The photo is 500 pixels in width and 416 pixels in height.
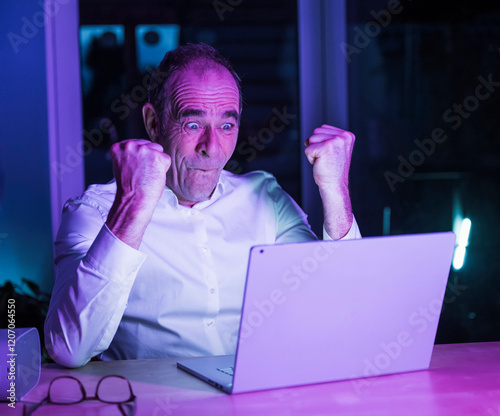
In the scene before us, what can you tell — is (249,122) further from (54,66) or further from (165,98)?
(165,98)

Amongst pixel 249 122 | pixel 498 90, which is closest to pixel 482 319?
pixel 498 90

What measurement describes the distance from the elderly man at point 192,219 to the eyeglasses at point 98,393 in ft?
0.99

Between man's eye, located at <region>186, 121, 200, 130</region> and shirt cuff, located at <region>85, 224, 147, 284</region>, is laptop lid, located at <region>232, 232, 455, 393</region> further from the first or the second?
man's eye, located at <region>186, 121, 200, 130</region>

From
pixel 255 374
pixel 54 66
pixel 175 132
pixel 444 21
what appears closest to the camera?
pixel 255 374

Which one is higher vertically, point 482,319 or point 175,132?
point 175,132

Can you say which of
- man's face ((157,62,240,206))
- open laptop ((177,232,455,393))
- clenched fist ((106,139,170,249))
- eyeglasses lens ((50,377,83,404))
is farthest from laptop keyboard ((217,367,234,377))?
man's face ((157,62,240,206))

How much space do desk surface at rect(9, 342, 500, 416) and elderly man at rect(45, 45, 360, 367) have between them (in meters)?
0.32

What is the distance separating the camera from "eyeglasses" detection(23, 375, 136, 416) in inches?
42.5

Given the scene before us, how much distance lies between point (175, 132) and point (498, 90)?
8.10ft

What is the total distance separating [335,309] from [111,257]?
0.57 meters

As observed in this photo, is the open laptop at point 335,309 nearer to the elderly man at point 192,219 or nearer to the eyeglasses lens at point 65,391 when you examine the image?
the eyeglasses lens at point 65,391

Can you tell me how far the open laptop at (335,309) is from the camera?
→ 105 centimetres

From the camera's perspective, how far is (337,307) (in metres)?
1.11

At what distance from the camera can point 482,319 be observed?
3.67 m
